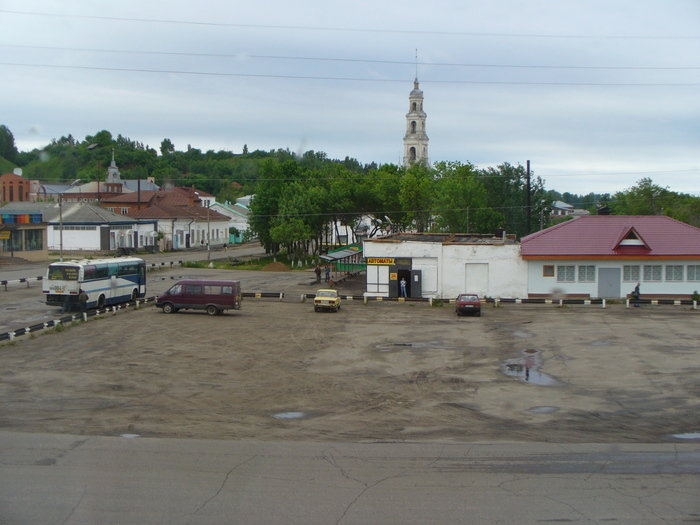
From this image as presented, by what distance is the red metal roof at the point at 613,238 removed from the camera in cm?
4844

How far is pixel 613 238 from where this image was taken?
49.8 m

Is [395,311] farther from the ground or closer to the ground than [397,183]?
closer to the ground

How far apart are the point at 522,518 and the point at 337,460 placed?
177 inches

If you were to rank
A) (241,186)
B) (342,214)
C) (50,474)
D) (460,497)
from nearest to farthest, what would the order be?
(460,497) < (50,474) < (342,214) < (241,186)

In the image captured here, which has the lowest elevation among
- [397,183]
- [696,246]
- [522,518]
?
[522,518]

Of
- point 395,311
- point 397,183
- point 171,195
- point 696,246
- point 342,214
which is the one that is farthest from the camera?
point 171,195

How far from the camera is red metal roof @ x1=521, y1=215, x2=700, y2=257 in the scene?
159 ft

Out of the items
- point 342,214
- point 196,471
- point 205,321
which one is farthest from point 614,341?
point 342,214

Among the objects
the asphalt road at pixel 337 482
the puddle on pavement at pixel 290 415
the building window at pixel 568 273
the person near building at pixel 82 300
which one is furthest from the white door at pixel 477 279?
the asphalt road at pixel 337 482

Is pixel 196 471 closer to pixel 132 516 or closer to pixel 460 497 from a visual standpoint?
pixel 132 516

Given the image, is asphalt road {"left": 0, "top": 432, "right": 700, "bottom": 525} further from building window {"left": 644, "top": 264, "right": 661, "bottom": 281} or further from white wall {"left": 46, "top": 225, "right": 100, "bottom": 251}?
white wall {"left": 46, "top": 225, "right": 100, "bottom": 251}

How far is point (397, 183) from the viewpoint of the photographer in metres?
98.1

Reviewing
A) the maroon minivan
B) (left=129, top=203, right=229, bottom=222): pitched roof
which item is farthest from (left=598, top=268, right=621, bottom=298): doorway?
(left=129, top=203, right=229, bottom=222): pitched roof

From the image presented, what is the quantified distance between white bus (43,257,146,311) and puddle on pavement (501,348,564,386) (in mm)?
23139
